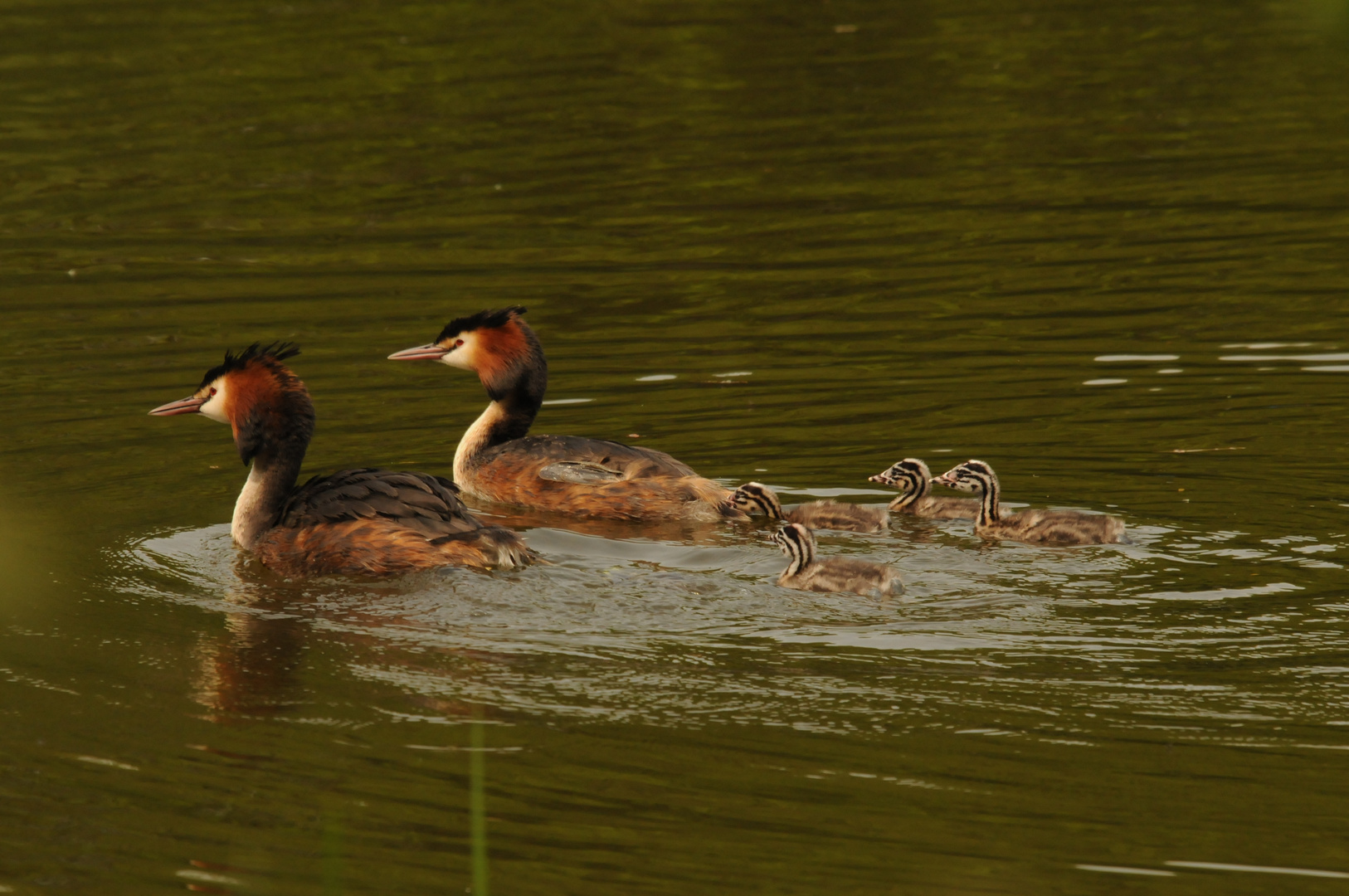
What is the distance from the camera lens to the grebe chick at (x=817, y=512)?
9.77 metres

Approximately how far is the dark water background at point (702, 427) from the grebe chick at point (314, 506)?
0.20 metres

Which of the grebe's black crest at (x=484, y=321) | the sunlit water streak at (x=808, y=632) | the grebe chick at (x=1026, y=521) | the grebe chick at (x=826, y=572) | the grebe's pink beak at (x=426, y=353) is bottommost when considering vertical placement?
the sunlit water streak at (x=808, y=632)

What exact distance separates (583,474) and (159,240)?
796 cm

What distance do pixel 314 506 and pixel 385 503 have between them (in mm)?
410

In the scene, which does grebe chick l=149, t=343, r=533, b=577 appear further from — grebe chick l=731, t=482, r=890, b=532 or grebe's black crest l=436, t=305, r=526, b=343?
grebe's black crest l=436, t=305, r=526, b=343

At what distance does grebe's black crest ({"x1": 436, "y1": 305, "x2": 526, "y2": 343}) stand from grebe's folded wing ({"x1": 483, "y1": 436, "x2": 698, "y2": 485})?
0.78 metres

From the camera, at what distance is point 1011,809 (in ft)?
20.7

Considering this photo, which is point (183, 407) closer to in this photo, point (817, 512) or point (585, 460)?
point (585, 460)

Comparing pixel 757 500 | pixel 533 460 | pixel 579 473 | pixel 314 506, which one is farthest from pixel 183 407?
pixel 757 500

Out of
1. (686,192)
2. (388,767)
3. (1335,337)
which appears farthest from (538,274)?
(388,767)

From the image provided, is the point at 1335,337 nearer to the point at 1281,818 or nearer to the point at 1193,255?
the point at 1193,255

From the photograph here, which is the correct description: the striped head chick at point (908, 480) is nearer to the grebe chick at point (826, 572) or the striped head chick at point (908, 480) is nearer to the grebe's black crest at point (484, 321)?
the grebe chick at point (826, 572)

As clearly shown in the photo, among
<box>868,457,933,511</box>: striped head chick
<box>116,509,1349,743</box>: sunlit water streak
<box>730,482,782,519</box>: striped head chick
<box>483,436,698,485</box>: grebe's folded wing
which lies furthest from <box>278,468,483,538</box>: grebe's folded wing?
<box>868,457,933,511</box>: striped head chick

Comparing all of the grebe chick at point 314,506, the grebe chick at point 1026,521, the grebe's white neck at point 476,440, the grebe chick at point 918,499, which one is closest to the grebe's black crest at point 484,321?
the grebe's white neck at point 476,440
